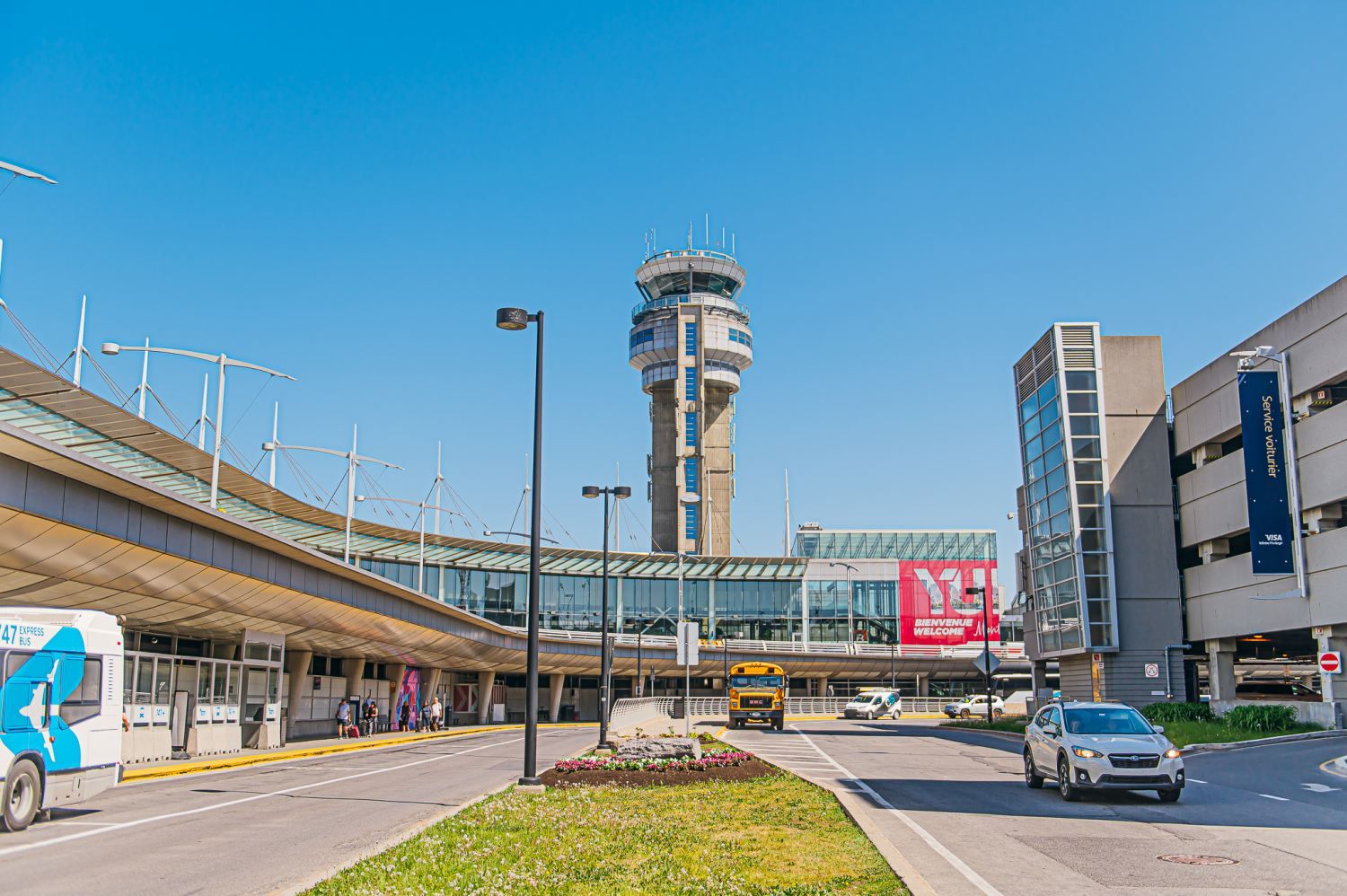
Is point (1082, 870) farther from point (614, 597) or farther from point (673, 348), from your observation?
point (673, 348)

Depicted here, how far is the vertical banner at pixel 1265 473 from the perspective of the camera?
3841cm

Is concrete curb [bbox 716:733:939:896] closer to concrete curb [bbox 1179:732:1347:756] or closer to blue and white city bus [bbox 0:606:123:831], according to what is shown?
blue and white city bus [bbox 0:606:123:831]

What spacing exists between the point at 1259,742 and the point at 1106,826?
805 inches

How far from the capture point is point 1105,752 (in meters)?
17.6

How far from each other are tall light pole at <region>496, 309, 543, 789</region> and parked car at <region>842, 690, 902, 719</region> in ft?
174

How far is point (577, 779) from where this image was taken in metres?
20.7

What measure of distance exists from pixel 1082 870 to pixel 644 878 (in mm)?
4467

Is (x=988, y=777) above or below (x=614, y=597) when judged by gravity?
below

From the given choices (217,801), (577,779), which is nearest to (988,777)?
(577,779)

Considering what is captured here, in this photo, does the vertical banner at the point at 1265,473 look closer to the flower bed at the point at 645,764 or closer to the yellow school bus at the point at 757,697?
the yellow school bus at the point at 757,697

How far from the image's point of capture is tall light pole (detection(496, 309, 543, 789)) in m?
18.8

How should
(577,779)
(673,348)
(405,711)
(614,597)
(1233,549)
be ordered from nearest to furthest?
(577,779)
(1233,549)
(405,711)
(614,597)
(673,348)

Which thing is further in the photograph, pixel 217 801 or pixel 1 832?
Answer: pixel 217 801

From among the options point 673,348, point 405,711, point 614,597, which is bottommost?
point 405,711
